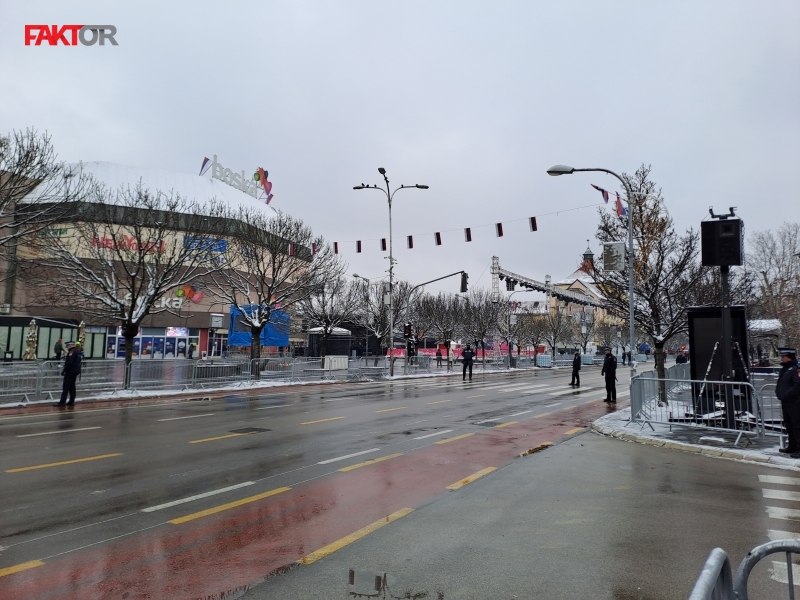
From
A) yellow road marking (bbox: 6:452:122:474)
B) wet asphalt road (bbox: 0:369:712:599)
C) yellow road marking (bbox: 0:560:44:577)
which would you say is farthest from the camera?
yellow road marking (bbox: 6:452:122:474)

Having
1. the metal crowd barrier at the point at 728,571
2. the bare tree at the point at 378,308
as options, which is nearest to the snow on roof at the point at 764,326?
the bare tree at the point at 378,308

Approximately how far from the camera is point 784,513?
20.7 feet

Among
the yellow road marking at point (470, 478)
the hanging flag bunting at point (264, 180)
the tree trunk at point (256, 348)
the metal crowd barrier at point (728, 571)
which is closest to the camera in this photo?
the metal crowd barrier at point (728, 571)

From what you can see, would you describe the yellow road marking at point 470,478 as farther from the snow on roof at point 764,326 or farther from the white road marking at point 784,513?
the snow on roof at point 764,326

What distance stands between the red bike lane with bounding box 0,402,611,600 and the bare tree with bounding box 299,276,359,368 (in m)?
29.6

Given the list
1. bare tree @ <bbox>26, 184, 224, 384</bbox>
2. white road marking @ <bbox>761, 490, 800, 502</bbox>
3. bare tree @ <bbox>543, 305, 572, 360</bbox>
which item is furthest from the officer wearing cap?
bare tree @ <bbox>543, 305, 572, 360</bbox>

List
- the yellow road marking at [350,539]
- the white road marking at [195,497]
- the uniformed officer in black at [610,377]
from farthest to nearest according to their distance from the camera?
the uniformed officer in black at [610,377]
the white road marking at [195,497]
the yellow road marking at [350,539]

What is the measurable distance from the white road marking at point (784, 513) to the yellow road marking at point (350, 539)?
4130 millimetres

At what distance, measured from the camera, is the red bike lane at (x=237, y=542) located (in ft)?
13.9

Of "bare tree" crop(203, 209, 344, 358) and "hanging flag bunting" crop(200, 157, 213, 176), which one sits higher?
"hanging flag bunting" crop(200, 157, 213, 176)

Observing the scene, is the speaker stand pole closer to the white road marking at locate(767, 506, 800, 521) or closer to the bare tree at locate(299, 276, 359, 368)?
the white road marking at locate(767, 506, 800, 521)

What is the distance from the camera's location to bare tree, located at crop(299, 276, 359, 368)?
3892cm

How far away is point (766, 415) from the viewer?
12391 mm

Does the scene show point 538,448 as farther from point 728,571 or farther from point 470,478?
point 728,571
